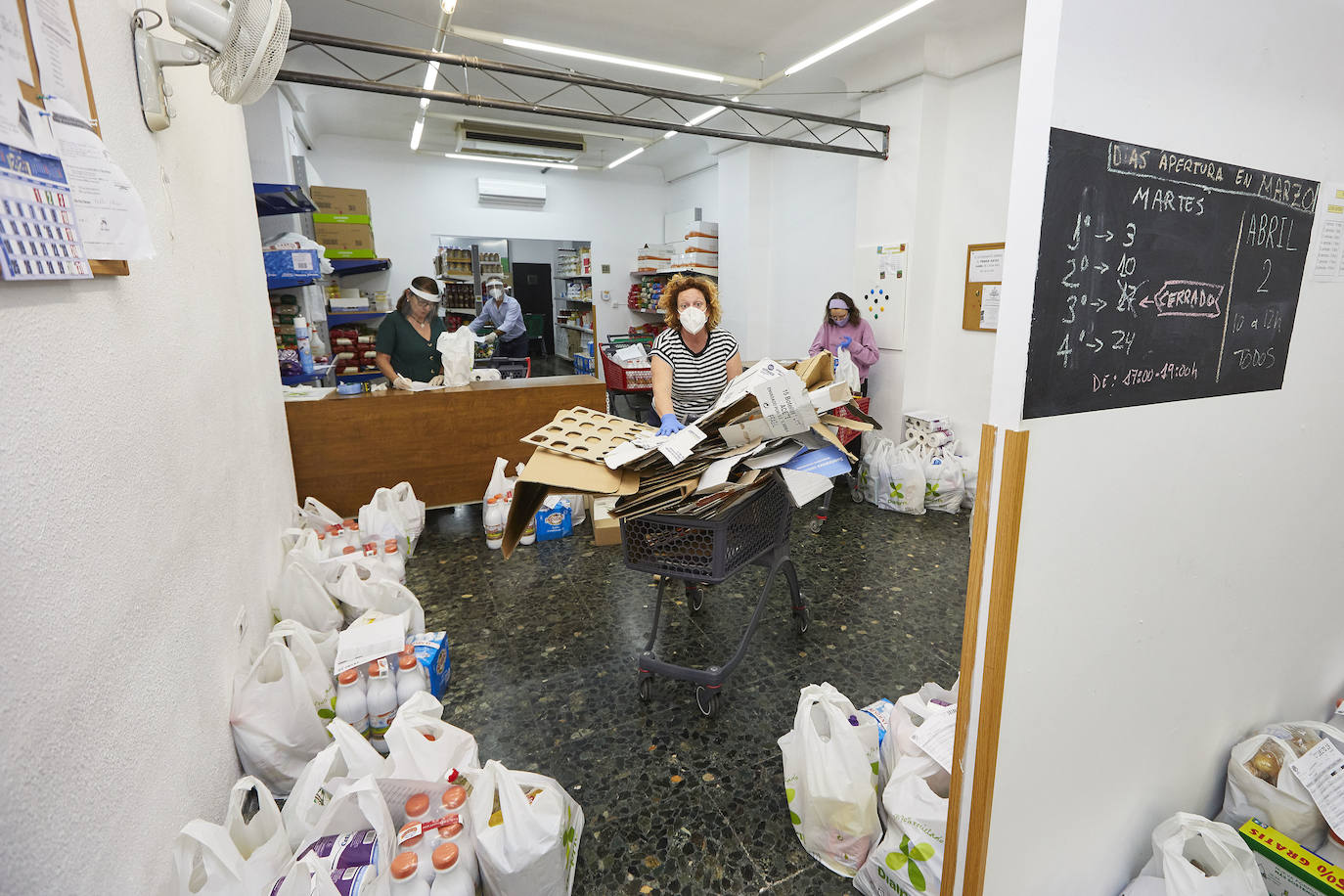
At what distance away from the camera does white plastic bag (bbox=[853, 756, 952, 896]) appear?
1318 millimetres

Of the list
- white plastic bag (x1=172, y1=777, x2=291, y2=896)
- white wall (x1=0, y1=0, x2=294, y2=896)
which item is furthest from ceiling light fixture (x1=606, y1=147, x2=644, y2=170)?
white plastic bag (x1=172, y1=777, x2=291, y2=896)

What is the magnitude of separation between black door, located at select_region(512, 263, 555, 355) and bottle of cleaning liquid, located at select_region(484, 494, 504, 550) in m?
6.40

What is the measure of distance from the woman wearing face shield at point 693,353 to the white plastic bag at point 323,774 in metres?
1.84

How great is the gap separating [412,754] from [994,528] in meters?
1.40

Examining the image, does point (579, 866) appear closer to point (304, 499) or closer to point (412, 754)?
point (412, 754)

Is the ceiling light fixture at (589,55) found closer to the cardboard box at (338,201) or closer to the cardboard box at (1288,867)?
the cardboard box at (338,201)

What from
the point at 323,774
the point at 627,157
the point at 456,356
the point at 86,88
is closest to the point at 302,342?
the point at 456,356

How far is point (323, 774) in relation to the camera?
4.53 feet

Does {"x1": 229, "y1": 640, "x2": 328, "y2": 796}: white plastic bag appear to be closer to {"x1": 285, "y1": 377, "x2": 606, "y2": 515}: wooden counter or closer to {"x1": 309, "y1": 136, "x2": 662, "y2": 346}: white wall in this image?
{"x1": 285, "y1": 377, "x2": 606, "y2": 515}: wooden counter

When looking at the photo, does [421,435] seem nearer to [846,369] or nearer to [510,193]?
[846,369]

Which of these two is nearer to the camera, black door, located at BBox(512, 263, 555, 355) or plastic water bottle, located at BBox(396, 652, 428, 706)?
plastic water bottle, located at BBox(396, 652, 428, 706)

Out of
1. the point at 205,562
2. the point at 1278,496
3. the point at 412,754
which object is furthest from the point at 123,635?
the point at 1278,496

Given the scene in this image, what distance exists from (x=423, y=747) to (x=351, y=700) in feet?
1.86

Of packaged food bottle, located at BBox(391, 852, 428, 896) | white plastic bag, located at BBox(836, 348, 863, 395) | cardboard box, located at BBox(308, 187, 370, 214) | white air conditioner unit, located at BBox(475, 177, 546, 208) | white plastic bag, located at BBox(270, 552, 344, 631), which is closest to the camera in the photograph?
packaged food bottle, located at BBox(391, 852, 428, 896)
